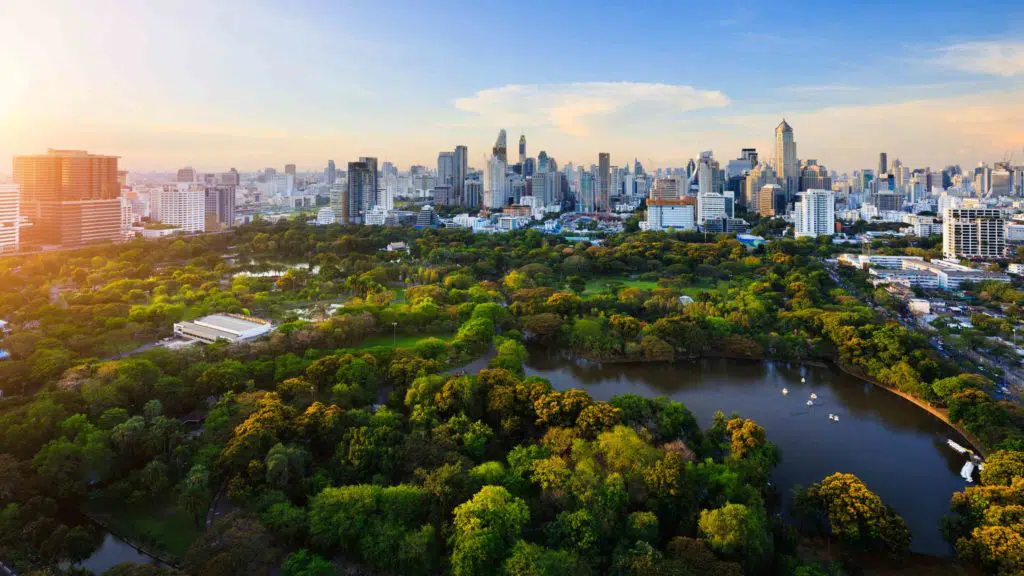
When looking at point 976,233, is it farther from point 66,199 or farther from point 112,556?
point 66,199

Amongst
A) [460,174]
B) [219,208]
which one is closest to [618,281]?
[219,208]

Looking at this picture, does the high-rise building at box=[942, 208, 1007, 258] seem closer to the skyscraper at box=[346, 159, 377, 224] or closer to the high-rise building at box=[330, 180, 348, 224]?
the skyscraper at box=[346, 159, 377, 224]

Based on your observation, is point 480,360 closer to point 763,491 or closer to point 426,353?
point 426,353

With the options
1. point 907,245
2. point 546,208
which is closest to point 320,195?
point 546,208

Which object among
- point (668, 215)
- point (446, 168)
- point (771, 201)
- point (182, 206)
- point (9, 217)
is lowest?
point (9, 217)

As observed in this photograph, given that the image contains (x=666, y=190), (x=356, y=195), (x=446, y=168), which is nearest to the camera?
(x=356, y=195)
